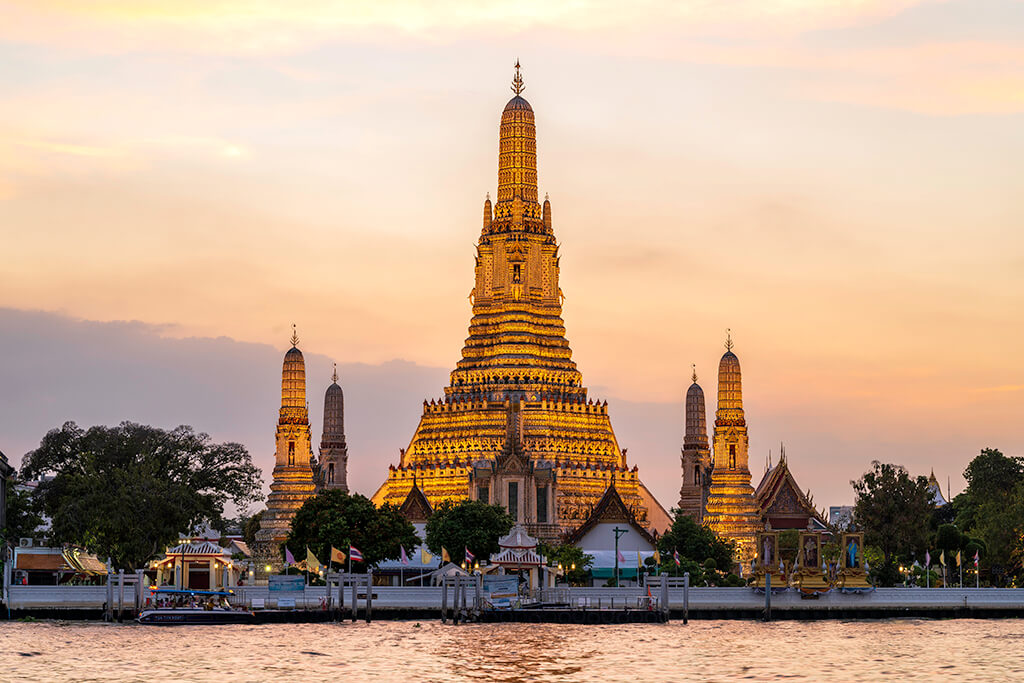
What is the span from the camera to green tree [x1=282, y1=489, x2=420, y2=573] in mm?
106500

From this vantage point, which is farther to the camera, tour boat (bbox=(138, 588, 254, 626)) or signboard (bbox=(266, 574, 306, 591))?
signboard (bbox=(266, 574, 306, 591))

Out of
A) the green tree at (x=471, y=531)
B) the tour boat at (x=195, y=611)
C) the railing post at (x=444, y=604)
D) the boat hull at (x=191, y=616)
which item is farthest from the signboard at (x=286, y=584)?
the green tree at (x=471, y=531)

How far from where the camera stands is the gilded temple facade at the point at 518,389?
445 feet

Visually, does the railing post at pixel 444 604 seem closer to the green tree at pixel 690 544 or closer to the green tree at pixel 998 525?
the green tree at pixel 690 544

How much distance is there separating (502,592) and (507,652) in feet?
55.6

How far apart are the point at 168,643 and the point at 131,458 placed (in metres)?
48.5

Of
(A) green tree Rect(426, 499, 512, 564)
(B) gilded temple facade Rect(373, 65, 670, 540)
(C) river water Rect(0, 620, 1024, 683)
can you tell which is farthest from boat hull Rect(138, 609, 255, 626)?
(B) gilded temple facade Rect(373, 65, 670, 540)

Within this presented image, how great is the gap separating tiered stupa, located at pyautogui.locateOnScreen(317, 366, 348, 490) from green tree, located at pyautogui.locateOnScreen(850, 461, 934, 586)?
45.3 meters

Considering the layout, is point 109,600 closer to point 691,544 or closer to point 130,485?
point 130,485

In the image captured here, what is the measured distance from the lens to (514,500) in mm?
129500

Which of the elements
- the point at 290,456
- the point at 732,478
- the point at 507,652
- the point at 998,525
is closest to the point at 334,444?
the point at 290,456

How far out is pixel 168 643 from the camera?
83000mm

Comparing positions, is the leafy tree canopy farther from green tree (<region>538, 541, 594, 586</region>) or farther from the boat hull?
the boat hull

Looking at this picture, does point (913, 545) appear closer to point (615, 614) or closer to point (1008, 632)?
point (1008, 632)
